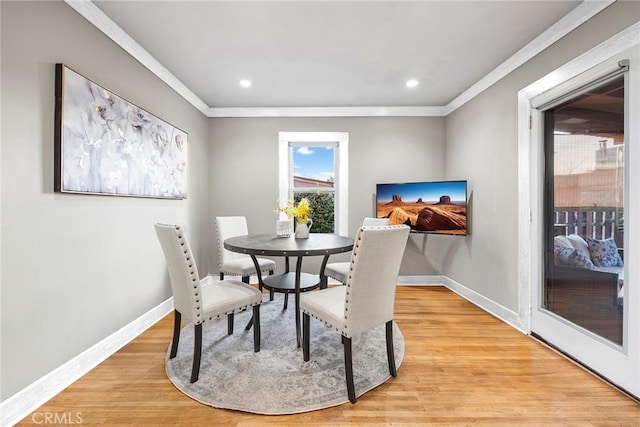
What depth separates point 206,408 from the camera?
165 centimetres

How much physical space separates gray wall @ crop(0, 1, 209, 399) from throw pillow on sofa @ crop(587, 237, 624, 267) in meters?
3.59

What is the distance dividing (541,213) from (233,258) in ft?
10.2

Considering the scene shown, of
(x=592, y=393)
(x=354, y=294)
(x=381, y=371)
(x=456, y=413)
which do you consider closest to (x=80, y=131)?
(x=354, y=294)

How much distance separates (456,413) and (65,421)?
7.01 feet

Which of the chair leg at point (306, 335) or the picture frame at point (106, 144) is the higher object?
the picture frame at point (106, 144)

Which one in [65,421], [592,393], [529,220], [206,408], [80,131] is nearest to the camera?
[65,421]

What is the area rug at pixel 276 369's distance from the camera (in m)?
1.71

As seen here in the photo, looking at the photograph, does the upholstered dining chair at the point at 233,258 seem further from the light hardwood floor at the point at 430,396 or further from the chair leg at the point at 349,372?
the chair leg at the point at 349,372

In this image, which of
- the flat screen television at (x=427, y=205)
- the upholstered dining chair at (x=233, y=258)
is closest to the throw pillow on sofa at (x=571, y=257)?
the flat screen television at (x=427, y=205)

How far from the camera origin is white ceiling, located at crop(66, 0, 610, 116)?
2.03 metres

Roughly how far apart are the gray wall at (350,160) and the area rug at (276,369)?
1.78 meters

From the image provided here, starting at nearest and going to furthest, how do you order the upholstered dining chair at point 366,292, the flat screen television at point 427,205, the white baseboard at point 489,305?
the upholstered dining chair at point 366,292, the white baseboard at point 489,305, the flat screen television at point 427,205

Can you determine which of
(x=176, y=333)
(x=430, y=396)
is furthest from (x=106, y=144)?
(x=430, y=396)

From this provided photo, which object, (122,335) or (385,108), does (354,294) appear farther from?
(385,108)
